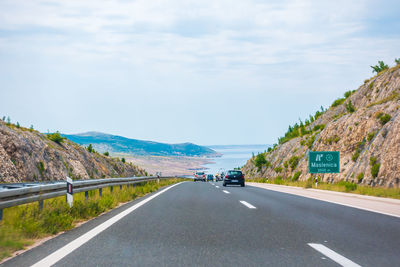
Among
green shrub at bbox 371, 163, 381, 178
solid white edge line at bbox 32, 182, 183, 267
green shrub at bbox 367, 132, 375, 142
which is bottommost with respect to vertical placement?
solid white edge line at bbox 32, 182, 183, 267

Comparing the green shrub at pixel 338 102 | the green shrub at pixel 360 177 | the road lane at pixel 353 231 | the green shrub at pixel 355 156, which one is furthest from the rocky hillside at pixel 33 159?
the green shrub at pixel 338 102

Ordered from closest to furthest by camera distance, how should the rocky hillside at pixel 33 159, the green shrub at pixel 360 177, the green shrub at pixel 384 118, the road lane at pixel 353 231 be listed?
the road lane at pixel 353 231 < the rocky hillside at pixel 33 159 < the green shrub at pixel 360 177 < the green shrub at pixel 384 118

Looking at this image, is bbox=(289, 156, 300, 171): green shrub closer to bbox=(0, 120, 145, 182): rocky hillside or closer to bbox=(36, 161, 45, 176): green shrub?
bbox=(0, 120, 145, 182): rocky hillside

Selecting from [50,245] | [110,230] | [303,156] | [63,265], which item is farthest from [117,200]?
[303,156]

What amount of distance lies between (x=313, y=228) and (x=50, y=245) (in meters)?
4.82

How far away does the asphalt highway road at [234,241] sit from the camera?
17.0 ft

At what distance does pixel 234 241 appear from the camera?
6496 mm

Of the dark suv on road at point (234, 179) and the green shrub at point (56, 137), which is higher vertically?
the green shrub at point (56, 137)

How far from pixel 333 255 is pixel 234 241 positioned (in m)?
1.61

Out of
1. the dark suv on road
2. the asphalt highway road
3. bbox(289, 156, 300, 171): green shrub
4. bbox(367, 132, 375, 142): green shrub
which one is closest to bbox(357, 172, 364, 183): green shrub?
bbox(367, 132, 375, 142): green shrub

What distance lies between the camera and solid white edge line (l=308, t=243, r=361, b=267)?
5039 mm

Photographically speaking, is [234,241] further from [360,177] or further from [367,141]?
[367,141]

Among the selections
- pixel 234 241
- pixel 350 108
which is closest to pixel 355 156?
pixel 350 108

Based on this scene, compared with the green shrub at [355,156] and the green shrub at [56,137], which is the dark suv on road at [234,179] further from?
the green shrub at [56,137]
